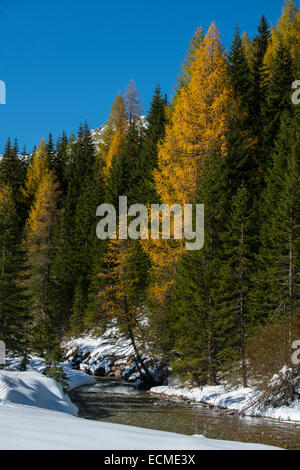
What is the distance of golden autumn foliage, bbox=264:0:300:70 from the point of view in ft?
117

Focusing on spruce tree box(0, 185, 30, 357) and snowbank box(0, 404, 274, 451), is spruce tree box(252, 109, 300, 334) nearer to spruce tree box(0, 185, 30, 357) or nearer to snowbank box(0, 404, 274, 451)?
snowbank box(0, 404, 274, 451)

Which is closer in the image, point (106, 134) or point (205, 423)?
point (205, 423)

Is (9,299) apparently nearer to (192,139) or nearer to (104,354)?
(104,354)

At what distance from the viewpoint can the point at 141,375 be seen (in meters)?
24.9

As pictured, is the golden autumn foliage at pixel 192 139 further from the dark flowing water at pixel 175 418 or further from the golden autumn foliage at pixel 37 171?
the golden autumn foliage at pixel 37 171

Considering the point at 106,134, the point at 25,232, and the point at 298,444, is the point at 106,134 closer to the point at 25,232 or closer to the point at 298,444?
the point at 25,232

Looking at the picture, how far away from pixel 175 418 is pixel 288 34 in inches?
1478

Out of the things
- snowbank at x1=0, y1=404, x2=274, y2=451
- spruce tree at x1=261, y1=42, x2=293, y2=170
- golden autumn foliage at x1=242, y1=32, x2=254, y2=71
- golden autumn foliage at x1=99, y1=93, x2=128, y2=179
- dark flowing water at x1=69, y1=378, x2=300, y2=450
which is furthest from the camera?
golden autumn foliage at x1=99, y1=93, x2=128, y2=179

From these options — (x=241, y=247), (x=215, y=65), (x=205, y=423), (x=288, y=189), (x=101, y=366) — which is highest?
(x=215, y=65)

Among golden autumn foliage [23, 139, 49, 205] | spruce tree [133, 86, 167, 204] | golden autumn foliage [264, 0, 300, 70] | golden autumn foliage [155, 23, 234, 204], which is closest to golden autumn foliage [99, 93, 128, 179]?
spruce tree [133, 86, 167, 204]

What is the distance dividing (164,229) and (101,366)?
1193cm

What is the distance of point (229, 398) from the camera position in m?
17.5

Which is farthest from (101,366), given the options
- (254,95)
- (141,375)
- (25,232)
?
(254,95)

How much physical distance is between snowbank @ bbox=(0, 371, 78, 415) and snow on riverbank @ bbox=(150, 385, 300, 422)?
6.71m
